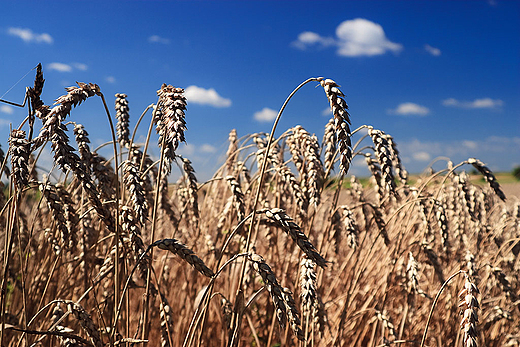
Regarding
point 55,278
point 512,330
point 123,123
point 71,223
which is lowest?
point 512,330

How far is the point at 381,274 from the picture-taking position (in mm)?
3209

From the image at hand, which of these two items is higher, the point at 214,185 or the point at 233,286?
the point at 214,185

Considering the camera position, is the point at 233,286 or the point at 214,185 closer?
the point at 233,286

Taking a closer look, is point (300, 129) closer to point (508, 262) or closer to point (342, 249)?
point (508, 262)

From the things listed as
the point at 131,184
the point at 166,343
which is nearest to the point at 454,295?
the point at 166,343

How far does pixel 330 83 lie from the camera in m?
1.37

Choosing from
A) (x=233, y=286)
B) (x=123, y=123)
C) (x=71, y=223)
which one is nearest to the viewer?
(x=71, y=223)

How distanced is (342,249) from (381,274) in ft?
4.14

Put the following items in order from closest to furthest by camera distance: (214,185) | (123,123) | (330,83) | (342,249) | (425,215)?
(330,83) < (123,123) < (425,215) < (214,185) < (342,249)

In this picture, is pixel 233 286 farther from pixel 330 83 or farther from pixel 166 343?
pixel 330 83

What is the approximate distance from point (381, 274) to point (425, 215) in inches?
33.6

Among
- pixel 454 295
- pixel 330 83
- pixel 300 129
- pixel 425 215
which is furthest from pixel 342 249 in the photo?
pixel 330 83

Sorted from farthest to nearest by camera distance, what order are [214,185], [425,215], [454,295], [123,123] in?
1. [214,185]
2. [454,295]
3. [425,215]
4. [123,123]

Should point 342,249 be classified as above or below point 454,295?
above
